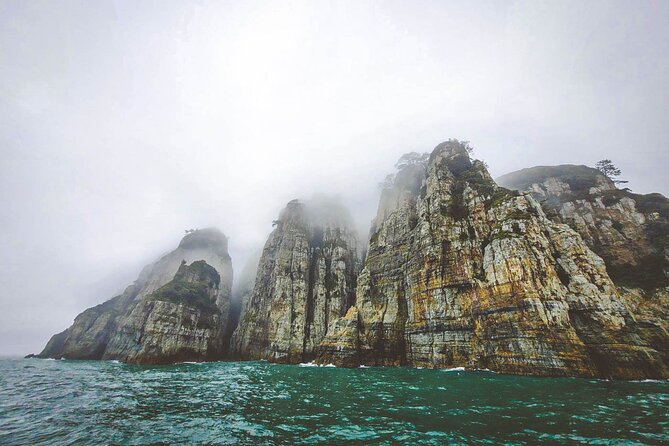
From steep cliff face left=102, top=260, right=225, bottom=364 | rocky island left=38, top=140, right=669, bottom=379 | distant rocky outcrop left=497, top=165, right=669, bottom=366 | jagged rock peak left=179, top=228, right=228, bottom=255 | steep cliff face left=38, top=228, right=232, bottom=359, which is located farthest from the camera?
jagged rock peak left=179, top=228, right=228, bottom=255

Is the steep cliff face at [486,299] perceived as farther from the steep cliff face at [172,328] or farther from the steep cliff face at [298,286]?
the steep cliff face at [172,328]

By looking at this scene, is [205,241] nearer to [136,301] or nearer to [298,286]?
[136,301]

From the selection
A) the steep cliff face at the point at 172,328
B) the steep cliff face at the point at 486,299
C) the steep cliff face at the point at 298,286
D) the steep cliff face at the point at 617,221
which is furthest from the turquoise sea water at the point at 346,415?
the steep cliff face at the point at 298,286

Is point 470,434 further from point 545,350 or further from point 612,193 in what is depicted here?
point 612,193

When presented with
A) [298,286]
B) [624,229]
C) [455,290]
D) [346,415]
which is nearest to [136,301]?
[298,286]

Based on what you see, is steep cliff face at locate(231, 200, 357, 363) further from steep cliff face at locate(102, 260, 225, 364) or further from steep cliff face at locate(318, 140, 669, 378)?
steep cliff face at locate(318, 140, 669, 378)

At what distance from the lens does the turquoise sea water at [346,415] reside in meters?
11.0

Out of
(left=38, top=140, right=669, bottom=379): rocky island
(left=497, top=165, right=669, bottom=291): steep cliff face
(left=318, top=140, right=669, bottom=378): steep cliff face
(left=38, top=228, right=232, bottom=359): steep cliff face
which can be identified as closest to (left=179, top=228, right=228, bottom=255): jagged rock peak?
(left=38, top=228, right=232, bottom=359): steep cliff face

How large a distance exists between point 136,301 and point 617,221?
14678 centimetres

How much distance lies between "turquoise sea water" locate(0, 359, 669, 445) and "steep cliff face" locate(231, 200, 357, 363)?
5458cm

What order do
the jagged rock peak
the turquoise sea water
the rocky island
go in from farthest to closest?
the jagged rock peak, the rocky island, the turquoise sea water

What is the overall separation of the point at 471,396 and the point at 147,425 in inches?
777

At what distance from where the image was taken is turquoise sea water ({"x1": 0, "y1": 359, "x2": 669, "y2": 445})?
36.0ft

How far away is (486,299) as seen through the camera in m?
37.0
